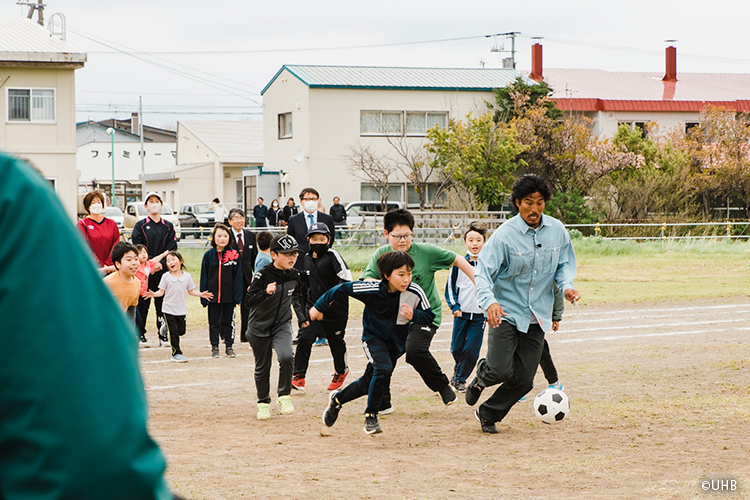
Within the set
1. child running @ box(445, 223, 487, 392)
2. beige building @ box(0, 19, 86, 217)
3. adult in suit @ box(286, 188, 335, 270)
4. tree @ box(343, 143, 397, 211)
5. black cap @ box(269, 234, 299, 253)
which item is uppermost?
beige building @ box(0, 19, 86, 217)

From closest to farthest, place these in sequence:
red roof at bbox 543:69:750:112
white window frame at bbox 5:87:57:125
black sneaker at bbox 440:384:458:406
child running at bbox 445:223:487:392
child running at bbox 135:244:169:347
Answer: black sneaker at bbox 440:384:458:406 → child running at bbox 445:223:487:392 → child running at bbox 135:244:169:347 → white window frame at bbox 5:87:57:125 → red roof at bbox 543:69:750:112

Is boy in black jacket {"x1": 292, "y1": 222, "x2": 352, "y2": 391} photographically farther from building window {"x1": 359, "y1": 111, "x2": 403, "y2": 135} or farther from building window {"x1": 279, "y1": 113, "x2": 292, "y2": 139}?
building window {"x1": 279, "y1": 113, "x2": 292, "y2": 139}

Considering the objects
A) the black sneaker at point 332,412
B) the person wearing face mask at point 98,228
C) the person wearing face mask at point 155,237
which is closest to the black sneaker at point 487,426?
the black sneaker at point 332,412

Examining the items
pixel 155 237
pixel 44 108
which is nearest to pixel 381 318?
pixel 155 237

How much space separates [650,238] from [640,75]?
22.3 meters

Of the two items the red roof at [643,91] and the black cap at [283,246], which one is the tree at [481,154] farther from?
the black cap at [283,246]

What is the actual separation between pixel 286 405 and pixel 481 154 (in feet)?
92.2

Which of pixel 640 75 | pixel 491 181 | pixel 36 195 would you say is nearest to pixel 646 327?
pixel 36 195

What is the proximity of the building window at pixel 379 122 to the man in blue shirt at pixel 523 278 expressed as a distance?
1252 inches

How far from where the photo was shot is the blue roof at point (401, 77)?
38.3 m

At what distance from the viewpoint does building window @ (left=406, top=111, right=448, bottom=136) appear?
39.1 metres

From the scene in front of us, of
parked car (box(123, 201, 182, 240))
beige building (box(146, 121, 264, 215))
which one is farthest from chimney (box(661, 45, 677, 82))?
parked car (box(123, 201, 182, 240))

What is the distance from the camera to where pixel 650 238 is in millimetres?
29969

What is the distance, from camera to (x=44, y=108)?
29375 mm
